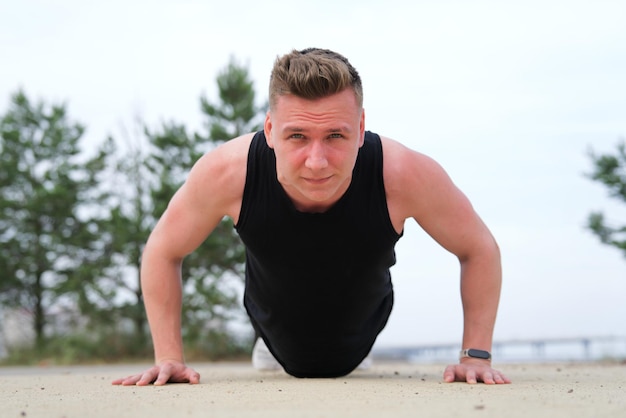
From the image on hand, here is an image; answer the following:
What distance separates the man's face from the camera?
2.84 metres

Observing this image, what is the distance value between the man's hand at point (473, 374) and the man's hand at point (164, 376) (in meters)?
1.23

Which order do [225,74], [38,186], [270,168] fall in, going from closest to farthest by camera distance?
[270,168], [225,74], [38,186]

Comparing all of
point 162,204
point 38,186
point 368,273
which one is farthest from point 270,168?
point 38,186

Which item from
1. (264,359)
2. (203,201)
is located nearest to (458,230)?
(203,201)

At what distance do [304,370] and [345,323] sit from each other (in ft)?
1.59

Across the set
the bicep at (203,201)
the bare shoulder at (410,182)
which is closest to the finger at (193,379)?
the bicep at (203,201)

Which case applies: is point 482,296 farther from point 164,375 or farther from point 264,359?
point 264,359

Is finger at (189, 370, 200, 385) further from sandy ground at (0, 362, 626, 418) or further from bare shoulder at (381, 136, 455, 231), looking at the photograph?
bare shoulder at (381, 136, 455, 231)

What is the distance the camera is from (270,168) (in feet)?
10.7

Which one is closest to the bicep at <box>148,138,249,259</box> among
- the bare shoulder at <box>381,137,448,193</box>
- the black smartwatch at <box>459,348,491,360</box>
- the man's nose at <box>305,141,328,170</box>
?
the man's nose at <box>305,141,328,170</box>

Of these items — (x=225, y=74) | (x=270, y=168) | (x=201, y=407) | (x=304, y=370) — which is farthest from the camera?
(x=225, y=74)

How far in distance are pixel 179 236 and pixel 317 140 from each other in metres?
1.07

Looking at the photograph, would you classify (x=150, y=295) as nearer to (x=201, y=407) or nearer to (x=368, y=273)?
(x=368, y=273)

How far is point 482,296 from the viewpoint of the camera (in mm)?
3510
